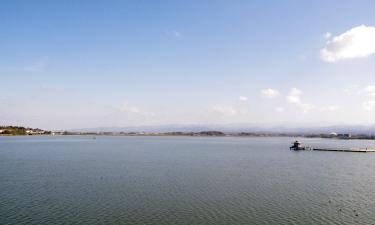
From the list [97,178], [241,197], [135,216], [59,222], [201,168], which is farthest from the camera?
[201,168]

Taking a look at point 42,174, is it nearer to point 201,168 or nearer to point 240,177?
point 201,168

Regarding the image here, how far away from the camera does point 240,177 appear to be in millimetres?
50375

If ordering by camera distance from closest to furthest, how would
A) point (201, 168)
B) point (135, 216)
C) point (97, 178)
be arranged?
point (135, 216) < point (97, 178) < point (201, 168)

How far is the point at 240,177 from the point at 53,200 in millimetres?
27536

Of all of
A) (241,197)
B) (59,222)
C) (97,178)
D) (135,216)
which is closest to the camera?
(59,222)

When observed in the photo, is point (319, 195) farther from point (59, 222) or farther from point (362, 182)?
point (59, 222)

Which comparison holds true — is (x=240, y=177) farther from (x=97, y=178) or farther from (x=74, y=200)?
(x=74, y=200)

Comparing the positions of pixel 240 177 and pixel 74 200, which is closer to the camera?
pixel 74 200

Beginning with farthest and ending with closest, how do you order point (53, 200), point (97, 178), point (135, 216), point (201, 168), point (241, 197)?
1. point (201, 168)
2. point (97, 178)
3. point (241, 197)
4. point (53, 200)
5. point (135, 216)

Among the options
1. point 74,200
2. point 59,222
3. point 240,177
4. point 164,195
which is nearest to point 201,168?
point 240,177

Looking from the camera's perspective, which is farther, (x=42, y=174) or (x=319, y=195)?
(x=42, y=174)

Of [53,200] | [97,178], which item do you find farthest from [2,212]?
[97,178]

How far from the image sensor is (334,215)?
97.9ft

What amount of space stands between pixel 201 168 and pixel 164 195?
24.4 meters
